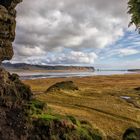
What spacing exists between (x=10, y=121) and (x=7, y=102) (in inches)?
46.7

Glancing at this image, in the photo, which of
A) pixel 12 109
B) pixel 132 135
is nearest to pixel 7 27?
pixel 12 109

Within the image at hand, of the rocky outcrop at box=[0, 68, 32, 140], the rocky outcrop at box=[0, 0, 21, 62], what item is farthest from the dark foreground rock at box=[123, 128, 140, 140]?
the rocky outcrop at box=[0, 0, 21, 62]

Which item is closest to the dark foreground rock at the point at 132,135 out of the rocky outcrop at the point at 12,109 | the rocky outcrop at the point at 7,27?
the rocky outcrop at the point at 12,109

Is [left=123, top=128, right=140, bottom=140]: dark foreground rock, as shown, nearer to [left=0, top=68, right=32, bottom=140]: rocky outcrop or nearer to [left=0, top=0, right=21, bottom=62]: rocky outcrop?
[left=0, top=68, right=32, bottom=140]: rocky outcrop

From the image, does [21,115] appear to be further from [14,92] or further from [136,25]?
[136,25]

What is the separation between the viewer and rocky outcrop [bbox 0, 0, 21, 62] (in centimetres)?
2045

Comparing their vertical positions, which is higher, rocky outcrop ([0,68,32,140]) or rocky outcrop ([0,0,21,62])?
rocky outcrop ([0,0,21,62])

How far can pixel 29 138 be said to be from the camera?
18406mm

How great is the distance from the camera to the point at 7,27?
68.4 ft

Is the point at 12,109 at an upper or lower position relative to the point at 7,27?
lower

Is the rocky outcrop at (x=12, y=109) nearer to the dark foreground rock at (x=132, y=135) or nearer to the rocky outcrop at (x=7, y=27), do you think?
the rocky outcrop at (x=7, y=27)

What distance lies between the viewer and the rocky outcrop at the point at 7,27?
20.5 meters

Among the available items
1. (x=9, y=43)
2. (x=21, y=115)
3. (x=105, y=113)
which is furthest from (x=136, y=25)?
(x=21, y=115)

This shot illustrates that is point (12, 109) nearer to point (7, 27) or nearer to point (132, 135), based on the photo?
point (7, 27)
